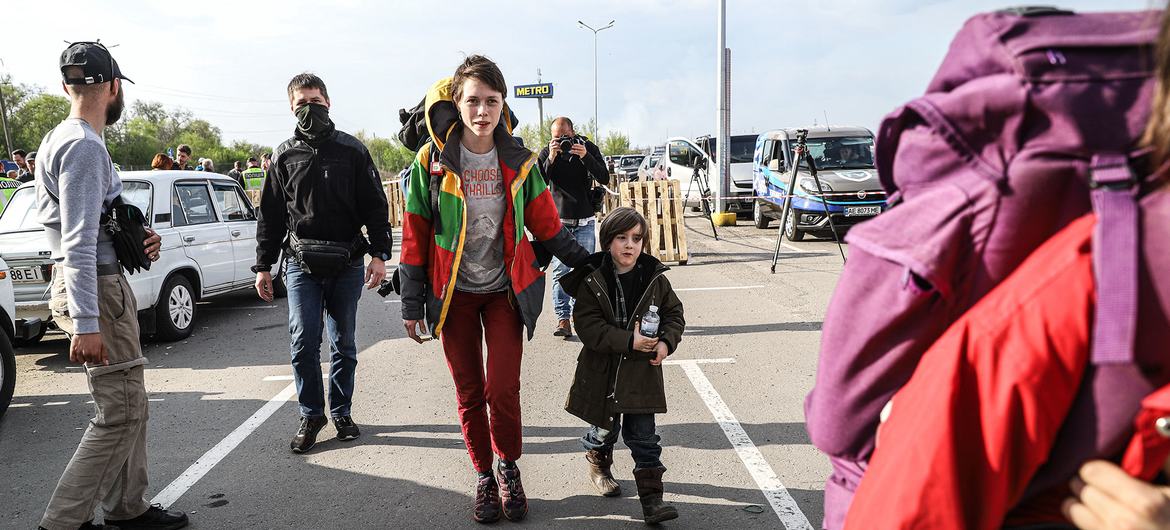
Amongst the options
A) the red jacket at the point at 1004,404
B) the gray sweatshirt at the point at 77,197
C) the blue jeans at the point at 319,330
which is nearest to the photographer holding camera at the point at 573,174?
the blue jeans at the point at 319,330

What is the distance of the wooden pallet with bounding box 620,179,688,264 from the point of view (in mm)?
11273

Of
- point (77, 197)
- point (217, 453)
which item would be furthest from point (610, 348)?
point (217, 453)

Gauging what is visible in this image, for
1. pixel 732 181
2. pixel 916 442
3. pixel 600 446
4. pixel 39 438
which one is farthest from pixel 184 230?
pixel 732 181

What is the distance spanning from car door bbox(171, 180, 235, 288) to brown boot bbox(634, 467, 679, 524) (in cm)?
635

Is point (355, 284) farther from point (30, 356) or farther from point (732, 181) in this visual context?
point (732, 181)

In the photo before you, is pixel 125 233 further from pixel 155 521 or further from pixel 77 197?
pixel 155 521

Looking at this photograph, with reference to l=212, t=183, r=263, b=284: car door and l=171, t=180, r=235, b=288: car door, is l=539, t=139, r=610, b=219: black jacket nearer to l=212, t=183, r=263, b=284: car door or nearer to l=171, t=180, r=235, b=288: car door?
l=171, t=180, r=235, b=288: car door

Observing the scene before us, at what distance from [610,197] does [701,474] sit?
539 inches

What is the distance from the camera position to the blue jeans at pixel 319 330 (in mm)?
4238

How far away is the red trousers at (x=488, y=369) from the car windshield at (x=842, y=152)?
38.9 ft

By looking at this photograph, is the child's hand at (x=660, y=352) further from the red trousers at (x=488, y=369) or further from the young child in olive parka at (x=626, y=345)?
the red trousers at (x=488, y=369)

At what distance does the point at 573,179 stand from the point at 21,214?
5257 millimetres

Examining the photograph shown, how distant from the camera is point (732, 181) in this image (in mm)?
18797

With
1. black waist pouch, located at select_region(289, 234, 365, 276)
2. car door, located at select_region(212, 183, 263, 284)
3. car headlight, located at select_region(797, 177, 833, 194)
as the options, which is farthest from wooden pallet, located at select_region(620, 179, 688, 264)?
black waist pouch, located at select_region(289, 234, 365, 276)
